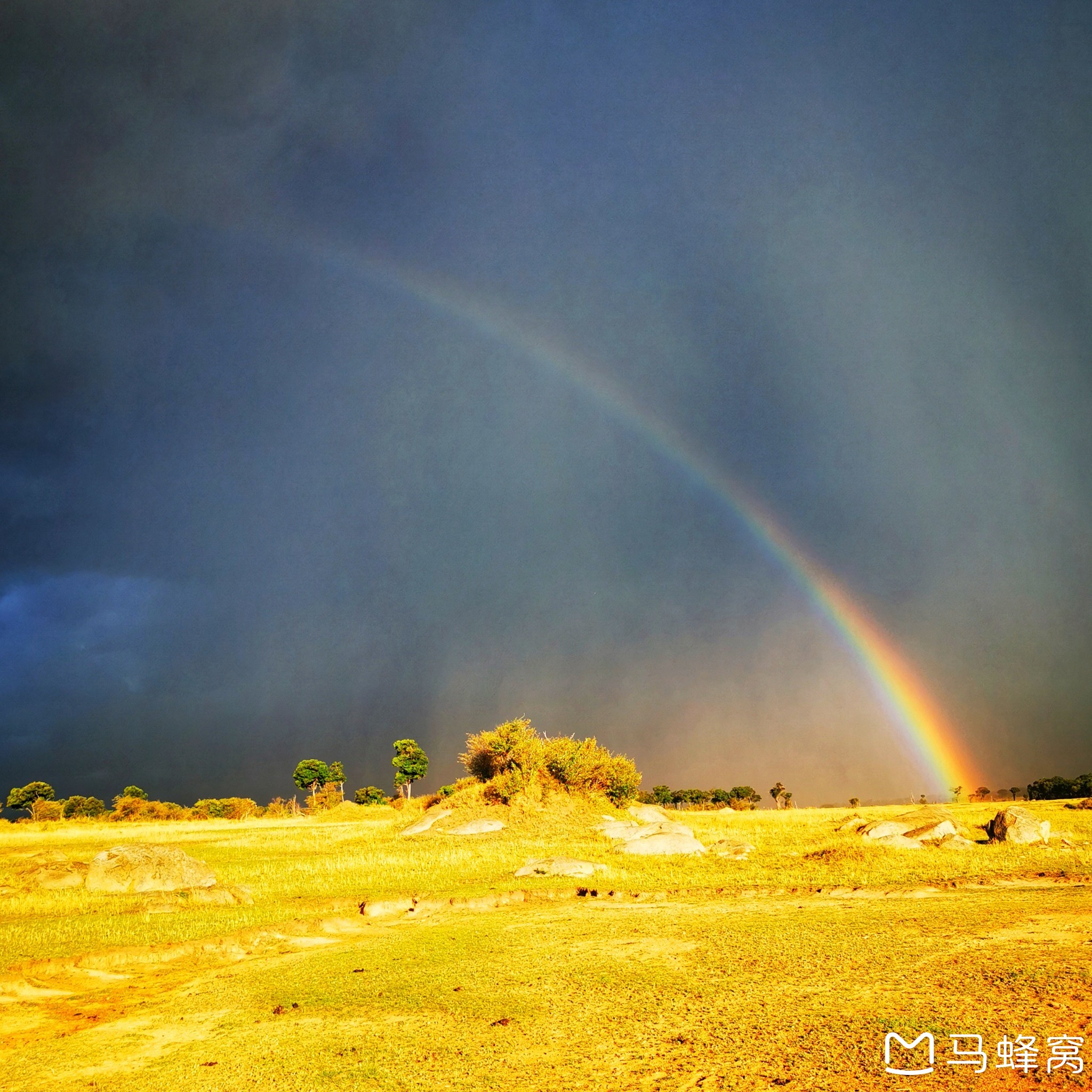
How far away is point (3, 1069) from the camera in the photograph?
7957 millimetres

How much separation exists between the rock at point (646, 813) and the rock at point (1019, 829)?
1598 cm

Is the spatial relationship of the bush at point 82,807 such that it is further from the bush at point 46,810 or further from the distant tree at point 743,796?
the distant tree at point 743,796

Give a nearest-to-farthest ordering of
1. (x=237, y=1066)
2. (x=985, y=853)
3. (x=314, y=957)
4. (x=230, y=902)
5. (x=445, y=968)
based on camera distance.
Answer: (x=237, y=1066)
(x=445, y=968)
(x=314, y=957)
(x=230, y=902)
(x=985, y=853)

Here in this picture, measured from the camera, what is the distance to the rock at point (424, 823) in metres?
37.1

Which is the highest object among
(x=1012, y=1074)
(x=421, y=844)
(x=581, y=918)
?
(x=1012, y=1074)

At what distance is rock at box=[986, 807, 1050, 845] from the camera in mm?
25406

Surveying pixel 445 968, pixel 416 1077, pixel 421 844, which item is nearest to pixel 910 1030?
pixel 416 1077

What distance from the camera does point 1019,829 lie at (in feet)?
84.4

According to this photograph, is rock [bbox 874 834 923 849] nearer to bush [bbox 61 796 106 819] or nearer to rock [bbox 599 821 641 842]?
rock [bbox 599 821 641 842]

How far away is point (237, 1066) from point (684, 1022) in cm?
478

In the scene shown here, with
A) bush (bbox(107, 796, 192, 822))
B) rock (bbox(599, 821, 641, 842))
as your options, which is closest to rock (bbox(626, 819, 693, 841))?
rock (bbox(599, 821, 641, 842))

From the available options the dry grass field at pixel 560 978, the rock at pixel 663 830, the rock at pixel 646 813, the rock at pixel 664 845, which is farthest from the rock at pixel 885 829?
the rock at pixel 646 813

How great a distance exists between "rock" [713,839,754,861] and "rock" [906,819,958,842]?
5972 millimetres

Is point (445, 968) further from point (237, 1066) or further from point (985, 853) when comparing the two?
point (985, 853)
